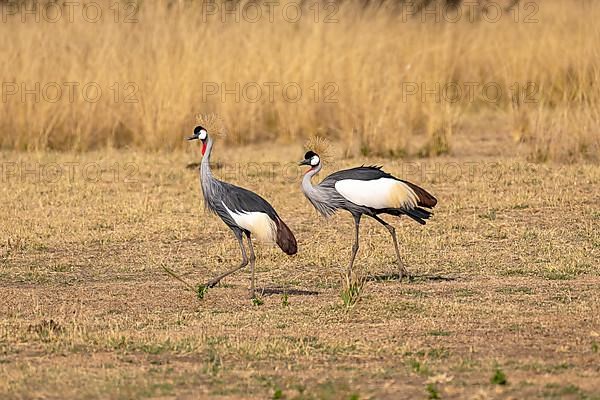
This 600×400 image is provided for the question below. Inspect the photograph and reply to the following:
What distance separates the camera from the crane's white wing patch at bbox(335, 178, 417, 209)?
848 cm

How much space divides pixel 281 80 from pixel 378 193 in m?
6.83

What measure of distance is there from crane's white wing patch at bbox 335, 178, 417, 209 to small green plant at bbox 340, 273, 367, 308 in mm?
926

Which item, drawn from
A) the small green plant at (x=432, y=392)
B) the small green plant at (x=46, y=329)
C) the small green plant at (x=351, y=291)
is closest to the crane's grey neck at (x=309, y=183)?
the small green plant at (x=351, y=291)

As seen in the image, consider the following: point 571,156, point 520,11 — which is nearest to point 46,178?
point 571,156

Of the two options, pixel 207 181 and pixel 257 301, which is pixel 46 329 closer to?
pixel 257 301

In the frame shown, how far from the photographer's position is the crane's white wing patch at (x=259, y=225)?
7934mm

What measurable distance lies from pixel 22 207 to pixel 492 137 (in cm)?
639

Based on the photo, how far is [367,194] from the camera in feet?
28.0

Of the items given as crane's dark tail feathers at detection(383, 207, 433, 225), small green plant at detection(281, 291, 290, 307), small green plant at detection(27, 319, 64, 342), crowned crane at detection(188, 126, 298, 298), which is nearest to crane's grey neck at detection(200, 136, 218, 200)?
crowned crane at detection(188, 126, 298, 298)

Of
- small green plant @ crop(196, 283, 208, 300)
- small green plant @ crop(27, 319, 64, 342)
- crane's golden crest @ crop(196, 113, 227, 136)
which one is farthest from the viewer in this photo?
crane's golden crest @ crop(196, 113, 227, 136)

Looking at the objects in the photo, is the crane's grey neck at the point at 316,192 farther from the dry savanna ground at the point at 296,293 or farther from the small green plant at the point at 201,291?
the small green plant at the point at 201,291

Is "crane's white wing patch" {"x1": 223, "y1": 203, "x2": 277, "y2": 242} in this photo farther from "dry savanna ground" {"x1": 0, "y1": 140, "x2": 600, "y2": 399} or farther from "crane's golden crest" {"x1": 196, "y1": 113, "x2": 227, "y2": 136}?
"crane's golden crest" {"x1": 196, "y1": 113, "x2": 227, "y2": 136}

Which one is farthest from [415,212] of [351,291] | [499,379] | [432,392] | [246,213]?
[432,392]

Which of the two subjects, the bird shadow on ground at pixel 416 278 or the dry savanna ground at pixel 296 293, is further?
the bird shadow on ground at pixel 416 278
